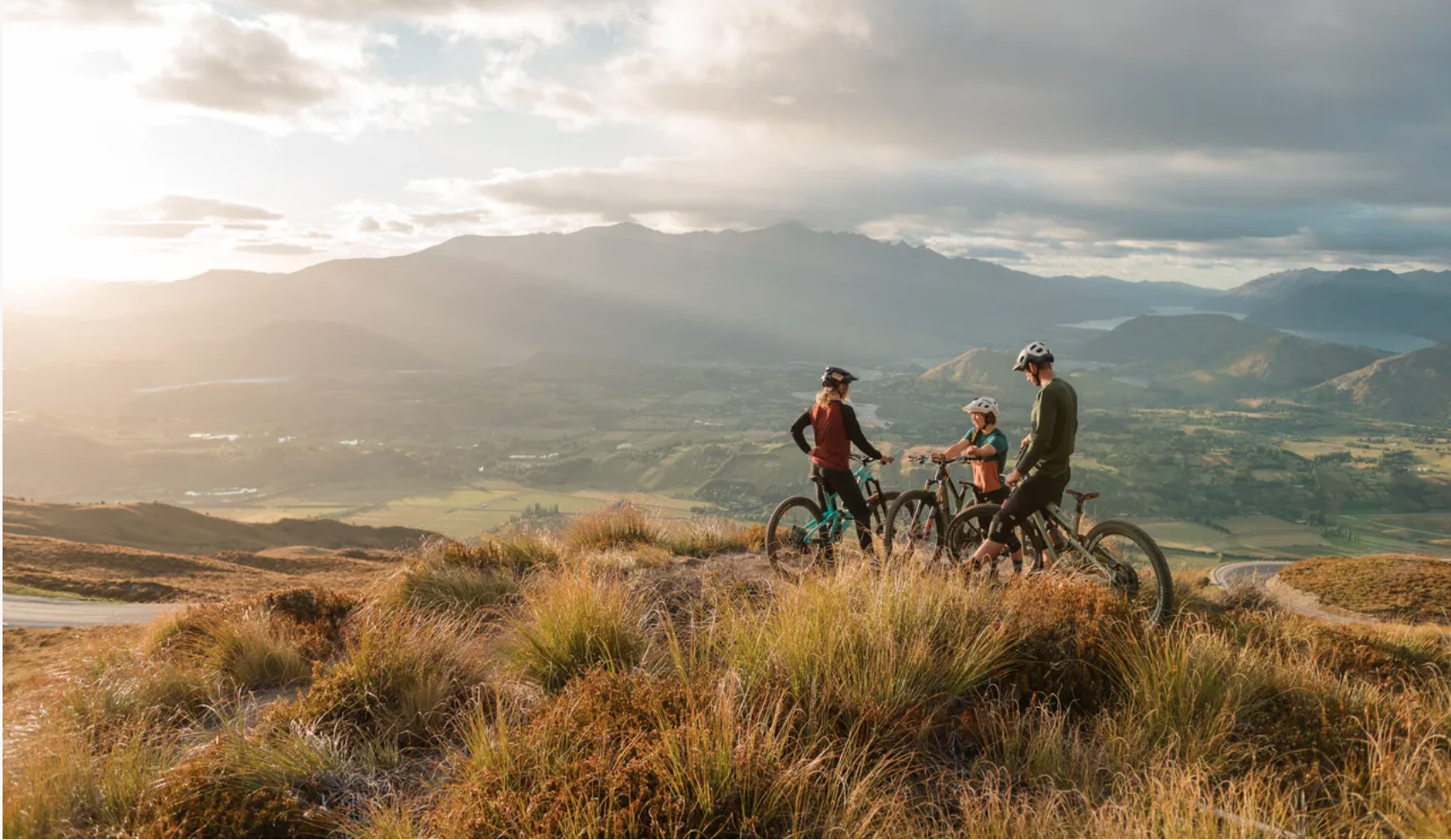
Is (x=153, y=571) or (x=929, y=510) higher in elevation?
(x=929, y=510)

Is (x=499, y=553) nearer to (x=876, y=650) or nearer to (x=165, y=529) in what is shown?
(x=876, y=650)

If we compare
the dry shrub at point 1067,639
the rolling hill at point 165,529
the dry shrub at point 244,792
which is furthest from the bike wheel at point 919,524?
the rolling hill at point 165,529

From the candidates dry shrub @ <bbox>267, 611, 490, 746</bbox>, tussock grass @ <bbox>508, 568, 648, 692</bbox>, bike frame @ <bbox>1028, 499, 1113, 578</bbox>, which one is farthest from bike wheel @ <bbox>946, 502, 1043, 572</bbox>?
dry shrub @ <bbox>267, 611, 490, 746</bbox>

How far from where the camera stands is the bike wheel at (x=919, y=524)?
8.60m

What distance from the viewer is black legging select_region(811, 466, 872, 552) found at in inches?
348

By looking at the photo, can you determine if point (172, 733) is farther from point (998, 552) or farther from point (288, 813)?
point (998, 552)

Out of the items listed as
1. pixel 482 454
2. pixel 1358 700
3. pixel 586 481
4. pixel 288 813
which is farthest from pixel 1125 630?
pixel 482 454

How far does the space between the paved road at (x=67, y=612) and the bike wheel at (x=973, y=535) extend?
2000cm

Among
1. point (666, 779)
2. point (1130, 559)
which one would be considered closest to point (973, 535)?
point (1130, 559)

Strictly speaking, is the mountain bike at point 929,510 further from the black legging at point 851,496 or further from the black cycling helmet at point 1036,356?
the black cycling helmet at point 1036,356

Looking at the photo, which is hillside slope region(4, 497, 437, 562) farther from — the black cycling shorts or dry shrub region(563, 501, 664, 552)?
the black cycling shorts

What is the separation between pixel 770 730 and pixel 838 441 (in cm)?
505

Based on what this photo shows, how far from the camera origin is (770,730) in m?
4.06

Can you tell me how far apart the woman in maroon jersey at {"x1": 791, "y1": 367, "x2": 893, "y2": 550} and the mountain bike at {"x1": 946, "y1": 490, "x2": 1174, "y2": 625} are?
1231mm
